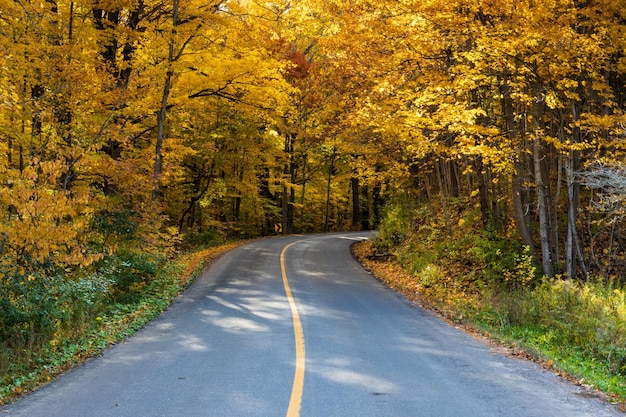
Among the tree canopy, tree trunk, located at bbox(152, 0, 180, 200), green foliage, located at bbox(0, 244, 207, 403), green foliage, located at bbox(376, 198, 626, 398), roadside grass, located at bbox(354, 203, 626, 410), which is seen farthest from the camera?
tree trunk, located at bbox(152, 0, 180, 200)

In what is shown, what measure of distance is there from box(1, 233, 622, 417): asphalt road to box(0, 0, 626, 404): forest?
1.77m

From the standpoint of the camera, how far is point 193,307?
1188cm

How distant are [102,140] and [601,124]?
12479mm

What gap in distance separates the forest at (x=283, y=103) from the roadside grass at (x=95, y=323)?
0.33 ft

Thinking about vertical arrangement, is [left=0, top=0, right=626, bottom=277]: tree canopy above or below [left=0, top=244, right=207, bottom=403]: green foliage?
above

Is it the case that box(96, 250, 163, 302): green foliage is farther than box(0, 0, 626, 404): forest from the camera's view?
Yes

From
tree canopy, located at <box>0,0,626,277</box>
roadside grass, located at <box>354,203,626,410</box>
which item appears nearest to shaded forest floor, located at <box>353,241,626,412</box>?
roadside grass, located at <box>354,203,626,410</box>

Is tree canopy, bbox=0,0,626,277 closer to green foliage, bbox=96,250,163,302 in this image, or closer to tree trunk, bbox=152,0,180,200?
tree trunk, bbox=152,0,180,200

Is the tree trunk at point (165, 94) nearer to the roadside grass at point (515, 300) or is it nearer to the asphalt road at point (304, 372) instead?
the asphalt road at point (304, 372)

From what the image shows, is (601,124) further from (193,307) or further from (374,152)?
(193,307)

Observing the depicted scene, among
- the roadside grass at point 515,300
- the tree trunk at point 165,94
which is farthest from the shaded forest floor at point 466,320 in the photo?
the tree trunk at point 165,94

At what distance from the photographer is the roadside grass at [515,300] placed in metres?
8.34

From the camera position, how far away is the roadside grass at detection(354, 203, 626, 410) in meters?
8.34

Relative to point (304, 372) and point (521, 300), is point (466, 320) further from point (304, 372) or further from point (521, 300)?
point (304, 372)
